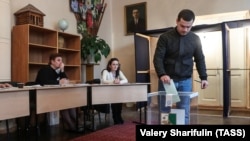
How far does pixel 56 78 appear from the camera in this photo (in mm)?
3551

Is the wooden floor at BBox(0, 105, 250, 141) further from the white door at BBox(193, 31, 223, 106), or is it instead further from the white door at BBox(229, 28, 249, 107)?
the white door at BBox(193, 31, 223, 106)

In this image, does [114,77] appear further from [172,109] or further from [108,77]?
[172,109]

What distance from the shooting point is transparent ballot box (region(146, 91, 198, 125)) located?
5.79ft

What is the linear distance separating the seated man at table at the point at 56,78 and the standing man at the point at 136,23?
3011 mm

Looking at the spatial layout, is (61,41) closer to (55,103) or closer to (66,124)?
(66,124)

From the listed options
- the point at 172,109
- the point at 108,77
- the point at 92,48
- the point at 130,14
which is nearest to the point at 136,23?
the point at 130,14

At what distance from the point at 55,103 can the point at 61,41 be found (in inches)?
87.6

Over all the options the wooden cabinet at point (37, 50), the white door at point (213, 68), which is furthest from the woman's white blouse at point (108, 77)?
the white door at point (213, 68)

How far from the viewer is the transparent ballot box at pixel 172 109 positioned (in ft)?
5.79

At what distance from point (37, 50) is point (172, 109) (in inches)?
133

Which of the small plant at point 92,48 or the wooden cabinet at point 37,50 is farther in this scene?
the small plant at point 92,48

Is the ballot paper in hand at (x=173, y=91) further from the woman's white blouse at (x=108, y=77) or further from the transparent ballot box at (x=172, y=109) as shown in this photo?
the woman's white blouse at (x=108, y=77)

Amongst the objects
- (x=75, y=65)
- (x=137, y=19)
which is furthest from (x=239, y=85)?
(x=75, y=65)

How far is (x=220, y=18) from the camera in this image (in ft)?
17.6
